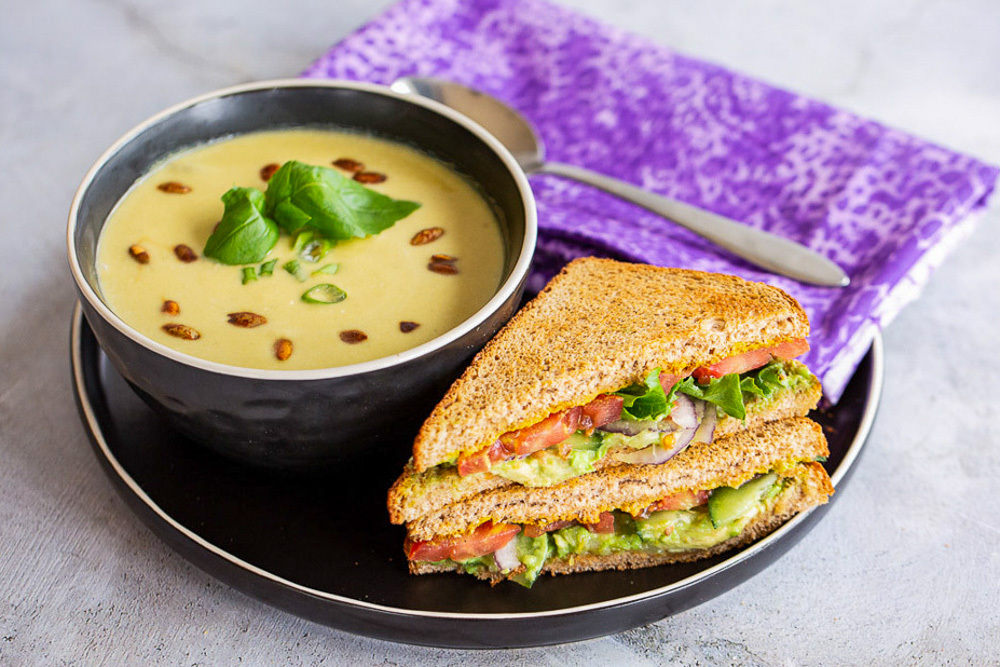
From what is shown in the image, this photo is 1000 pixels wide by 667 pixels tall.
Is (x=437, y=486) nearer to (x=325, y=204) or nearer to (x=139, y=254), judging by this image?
(x=325, y=204)

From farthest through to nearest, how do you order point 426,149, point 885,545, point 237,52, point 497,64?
1. point 237,52
2. point 497,64
3. point 426,149
4. point 885,545

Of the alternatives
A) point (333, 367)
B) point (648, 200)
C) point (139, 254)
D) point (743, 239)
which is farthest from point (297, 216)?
point (743, 239)

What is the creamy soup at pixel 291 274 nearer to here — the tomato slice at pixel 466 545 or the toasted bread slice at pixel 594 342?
the toasted bread slice at pixel 594 342

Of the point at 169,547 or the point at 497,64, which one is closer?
the point at 169,547

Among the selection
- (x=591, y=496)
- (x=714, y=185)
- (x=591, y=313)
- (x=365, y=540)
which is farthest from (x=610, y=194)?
(x=365, y=540)

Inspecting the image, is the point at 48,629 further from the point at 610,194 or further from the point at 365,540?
the point at 610,194

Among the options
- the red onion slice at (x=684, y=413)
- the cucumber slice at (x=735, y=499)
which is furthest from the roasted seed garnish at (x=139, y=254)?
the cucumber slice at (x=735, y=499)
